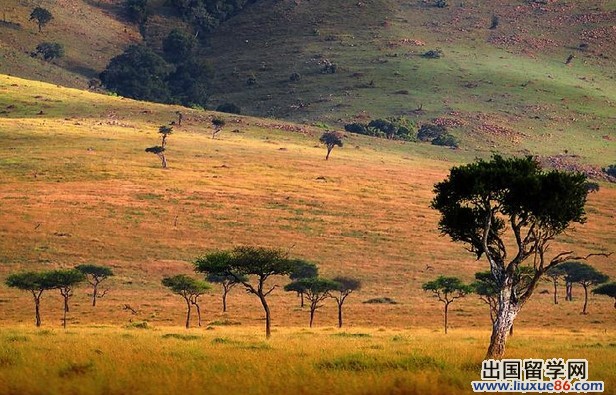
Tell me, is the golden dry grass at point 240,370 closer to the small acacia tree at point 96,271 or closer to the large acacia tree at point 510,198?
the large acacia tree at point 510,198

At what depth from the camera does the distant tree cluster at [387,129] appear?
175 m

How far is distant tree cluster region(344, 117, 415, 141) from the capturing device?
174625 millimetres

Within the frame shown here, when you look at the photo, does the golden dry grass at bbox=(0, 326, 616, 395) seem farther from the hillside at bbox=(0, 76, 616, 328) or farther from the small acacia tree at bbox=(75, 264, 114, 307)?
the small acacia tree at bbox=(75, 264, 114, 307)

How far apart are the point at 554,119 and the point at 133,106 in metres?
83.6

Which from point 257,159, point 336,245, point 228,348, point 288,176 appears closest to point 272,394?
point 228,348

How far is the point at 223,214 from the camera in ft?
344

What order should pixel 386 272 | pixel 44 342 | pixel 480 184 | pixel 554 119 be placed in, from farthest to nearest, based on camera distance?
pixel 554 119 → pixel 386 272 → pixel 44 342 → pixel 480 184

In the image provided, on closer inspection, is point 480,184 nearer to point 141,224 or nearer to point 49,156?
point 141,224

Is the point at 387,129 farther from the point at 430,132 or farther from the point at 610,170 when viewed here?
the point at 610,170

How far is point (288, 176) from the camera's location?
124188 mm

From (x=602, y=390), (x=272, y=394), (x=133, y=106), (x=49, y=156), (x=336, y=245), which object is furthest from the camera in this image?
(x=133, y=106)

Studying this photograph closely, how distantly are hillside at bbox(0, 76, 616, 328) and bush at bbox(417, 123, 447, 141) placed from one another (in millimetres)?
19665

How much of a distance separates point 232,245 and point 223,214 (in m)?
11.3

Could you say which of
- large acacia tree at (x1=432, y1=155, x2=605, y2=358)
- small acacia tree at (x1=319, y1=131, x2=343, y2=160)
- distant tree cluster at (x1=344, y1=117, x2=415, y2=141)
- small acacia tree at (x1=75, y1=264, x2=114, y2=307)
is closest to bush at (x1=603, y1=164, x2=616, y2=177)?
distant tree cluster at (x1=344, y1=117, x2=415, y2=141)
